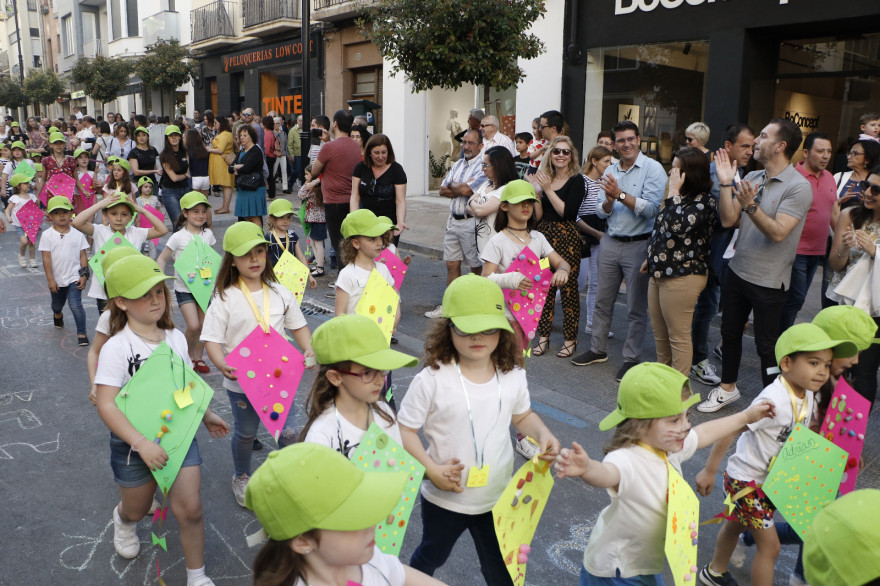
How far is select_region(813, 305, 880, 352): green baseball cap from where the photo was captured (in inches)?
126

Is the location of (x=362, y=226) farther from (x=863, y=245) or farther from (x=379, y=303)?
(x=863, y=245)

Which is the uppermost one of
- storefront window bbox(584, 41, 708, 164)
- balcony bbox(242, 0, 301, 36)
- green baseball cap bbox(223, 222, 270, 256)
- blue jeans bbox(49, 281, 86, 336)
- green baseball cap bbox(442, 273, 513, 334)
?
balcony bbox(242, 0, 301, 36)

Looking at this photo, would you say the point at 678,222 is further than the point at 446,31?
No

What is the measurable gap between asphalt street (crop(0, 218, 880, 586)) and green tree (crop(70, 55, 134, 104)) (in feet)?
89.0

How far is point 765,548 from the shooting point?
10.1 ft

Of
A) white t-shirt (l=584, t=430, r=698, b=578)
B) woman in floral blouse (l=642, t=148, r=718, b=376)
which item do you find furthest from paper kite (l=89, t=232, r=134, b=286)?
white t-shirt (l=584, t=430, r=698, b=578)

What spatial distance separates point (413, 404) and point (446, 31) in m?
8.01

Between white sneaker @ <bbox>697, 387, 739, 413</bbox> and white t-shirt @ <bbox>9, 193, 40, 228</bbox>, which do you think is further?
white t-shirt @ <bbox>9, 193, 40, 228</bbox>

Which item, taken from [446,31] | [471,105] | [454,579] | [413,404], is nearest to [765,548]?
[454,579]

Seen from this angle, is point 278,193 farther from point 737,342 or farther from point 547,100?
point 737,342

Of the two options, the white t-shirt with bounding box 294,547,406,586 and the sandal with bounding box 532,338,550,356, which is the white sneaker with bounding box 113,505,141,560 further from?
the sandal with bounding box 532,338,550,356

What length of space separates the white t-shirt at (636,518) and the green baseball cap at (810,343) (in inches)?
37.2

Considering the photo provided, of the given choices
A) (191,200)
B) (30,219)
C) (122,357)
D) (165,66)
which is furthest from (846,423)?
(165,66)

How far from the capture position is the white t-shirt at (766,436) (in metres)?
3.12
